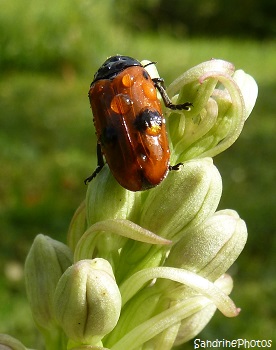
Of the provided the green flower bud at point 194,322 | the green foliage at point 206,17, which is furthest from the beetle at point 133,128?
the green foliage at point 206,17

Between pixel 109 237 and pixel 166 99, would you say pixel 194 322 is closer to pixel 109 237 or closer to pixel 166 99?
pixel 109 237

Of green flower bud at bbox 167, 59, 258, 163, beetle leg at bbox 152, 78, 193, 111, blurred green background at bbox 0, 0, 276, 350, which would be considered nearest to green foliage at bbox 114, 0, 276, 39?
blurred green background at bbox 0, 0, 276, 350

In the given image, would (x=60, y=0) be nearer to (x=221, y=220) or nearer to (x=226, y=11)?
(x=226, y=11)

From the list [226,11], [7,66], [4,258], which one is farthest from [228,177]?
[226,11]

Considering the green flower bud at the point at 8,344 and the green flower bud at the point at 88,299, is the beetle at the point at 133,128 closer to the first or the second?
the green flower bud at the point at 88,299

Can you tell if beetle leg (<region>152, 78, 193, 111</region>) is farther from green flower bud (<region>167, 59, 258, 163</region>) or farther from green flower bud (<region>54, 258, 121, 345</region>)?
green flower bud (<region>54, 258, 121, 345</region>)

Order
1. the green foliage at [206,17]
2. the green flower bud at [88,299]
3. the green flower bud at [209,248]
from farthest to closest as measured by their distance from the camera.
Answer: the green foliage at [206,17], the green flower bud at [209,248], the green flower bud at [88,299]

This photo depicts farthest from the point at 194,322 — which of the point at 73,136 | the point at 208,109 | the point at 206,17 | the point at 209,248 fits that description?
the point at 206,17
